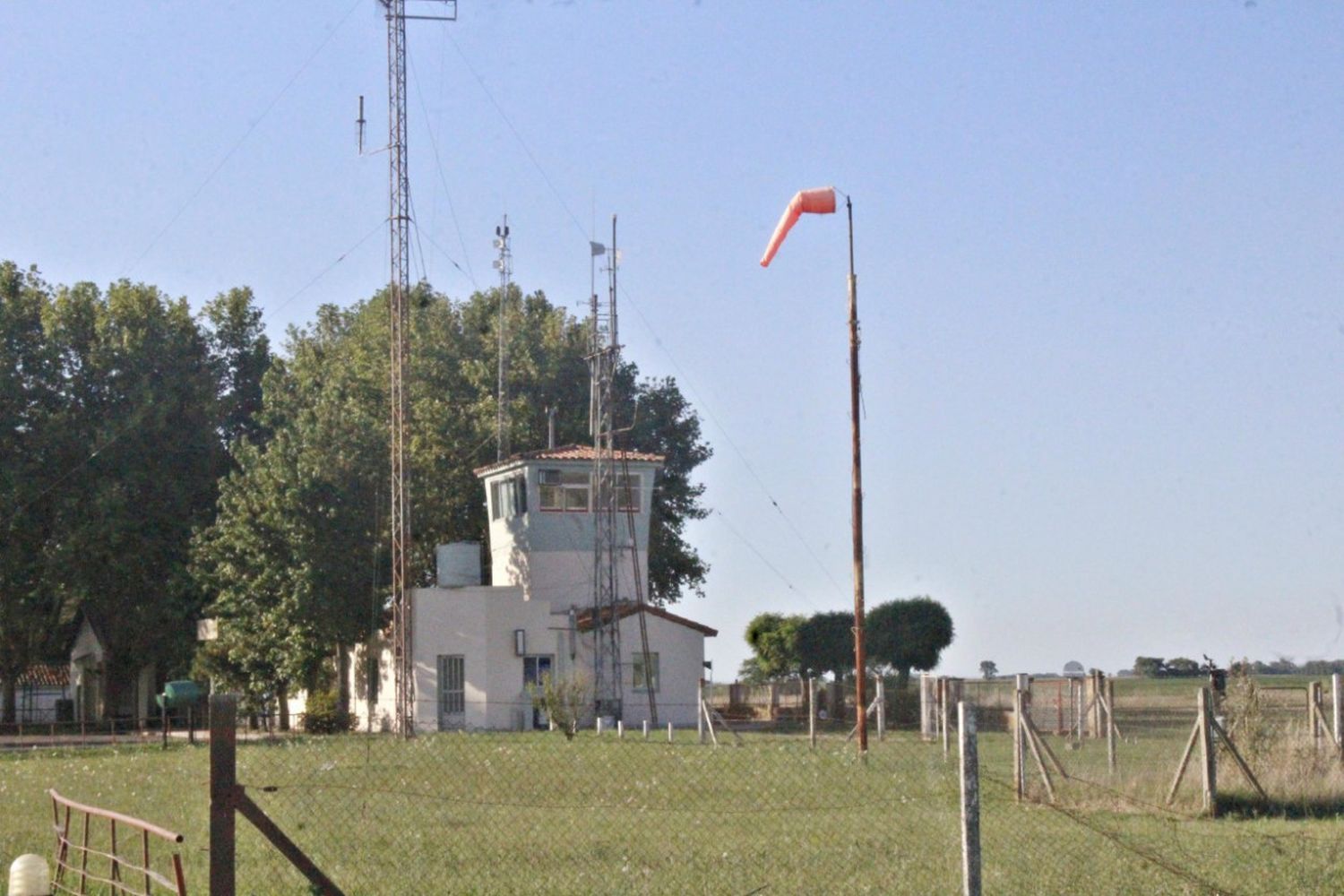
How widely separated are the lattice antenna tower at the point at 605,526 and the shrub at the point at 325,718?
8.10 meters

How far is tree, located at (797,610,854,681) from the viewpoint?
63.9m

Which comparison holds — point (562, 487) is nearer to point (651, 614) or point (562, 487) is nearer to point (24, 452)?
point (651, 614)

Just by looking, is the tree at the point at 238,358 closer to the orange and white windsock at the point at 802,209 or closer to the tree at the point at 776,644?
the tree at the point at 776,644

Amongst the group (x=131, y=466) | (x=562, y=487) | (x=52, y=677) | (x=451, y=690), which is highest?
(x=131, y=466)

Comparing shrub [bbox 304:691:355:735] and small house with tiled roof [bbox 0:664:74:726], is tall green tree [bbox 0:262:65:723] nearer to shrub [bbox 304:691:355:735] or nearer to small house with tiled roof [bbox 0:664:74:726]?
small house with tiled roof [bbox 0:664:74:726]

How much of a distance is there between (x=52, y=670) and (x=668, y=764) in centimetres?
6619

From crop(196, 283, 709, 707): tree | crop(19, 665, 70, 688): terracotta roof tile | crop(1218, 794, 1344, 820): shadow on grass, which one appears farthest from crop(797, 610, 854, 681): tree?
crop(1218, 794, 1344, 820): shadow on grass

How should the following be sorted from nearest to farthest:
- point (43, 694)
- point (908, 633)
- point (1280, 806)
Answer: point (1280, 806) → point (908, 633) → point (43, 694)

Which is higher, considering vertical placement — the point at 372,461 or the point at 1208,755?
the point at 372,461

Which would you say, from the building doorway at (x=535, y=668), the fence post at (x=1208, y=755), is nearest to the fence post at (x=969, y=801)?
the fence post at (x=1208, y=755)

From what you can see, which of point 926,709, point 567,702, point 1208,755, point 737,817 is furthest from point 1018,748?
point 567,702

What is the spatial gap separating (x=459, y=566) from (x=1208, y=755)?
3402 centimetres

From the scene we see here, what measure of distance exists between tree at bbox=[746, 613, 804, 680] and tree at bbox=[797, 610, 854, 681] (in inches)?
17.0

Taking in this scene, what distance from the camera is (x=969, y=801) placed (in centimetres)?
923
